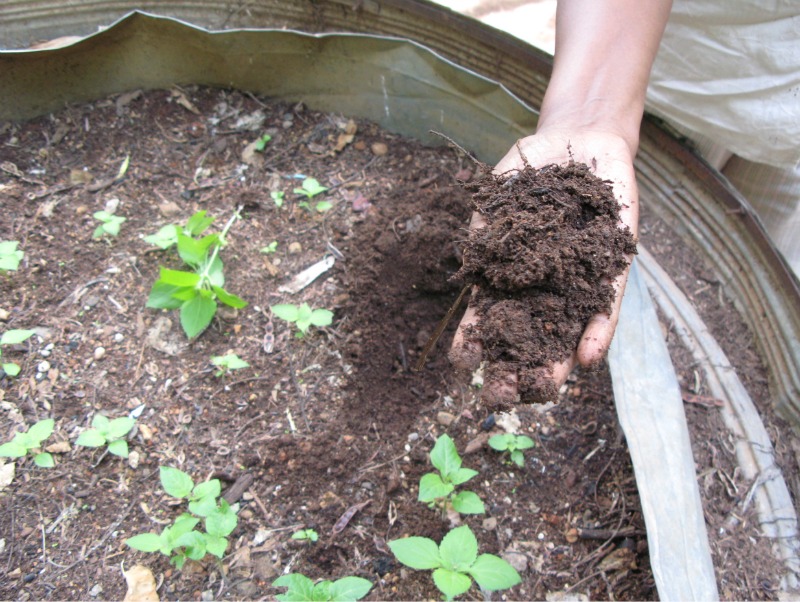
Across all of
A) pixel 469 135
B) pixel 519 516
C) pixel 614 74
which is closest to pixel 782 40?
pixel 614 74

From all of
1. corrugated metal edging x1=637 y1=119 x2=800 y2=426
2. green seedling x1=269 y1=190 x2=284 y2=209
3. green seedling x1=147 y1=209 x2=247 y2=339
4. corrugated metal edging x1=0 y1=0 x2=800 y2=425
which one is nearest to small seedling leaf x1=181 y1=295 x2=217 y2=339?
green seedling x1=147 y1=209 x2=247 y2=339

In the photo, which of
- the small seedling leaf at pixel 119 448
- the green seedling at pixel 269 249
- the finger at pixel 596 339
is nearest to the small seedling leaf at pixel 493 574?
the finger at pixel 596 339

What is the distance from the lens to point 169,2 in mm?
2326

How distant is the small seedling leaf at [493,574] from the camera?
118 cm

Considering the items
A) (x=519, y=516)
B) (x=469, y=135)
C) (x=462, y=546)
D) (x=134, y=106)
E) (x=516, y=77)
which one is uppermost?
(x=516, y=77)

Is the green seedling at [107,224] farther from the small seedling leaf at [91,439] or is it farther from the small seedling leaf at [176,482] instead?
the small seedling leaf at [176,482]

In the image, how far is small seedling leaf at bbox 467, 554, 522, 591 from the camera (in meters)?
1.18

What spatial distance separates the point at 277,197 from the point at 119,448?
0.99 meters

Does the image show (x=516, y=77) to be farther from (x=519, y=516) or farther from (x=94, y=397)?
(x=94, y=397)

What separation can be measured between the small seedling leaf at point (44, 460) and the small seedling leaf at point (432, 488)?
911mm

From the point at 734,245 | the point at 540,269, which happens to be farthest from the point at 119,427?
the point at 734,245

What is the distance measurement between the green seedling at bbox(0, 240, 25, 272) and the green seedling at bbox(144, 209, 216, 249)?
355 mm

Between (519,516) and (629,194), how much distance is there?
0.86m

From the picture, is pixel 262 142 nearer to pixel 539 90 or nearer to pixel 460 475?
pixel 539 90
